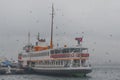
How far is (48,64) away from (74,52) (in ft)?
39.6

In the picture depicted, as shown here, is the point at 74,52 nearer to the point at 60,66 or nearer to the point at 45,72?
the point at 60,66

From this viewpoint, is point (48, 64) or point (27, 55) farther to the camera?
point (27, 55)

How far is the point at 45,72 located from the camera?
97.4m

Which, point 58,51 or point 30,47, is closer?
point 58,51

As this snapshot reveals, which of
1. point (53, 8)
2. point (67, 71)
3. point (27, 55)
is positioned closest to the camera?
point (67, 71)

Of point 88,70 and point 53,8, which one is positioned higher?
point 53,8

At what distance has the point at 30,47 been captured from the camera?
393 ft

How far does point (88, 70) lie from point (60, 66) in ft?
23.4

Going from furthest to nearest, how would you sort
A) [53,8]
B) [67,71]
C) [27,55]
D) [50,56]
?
[27,55], [53,8], [50,56], [67,71]

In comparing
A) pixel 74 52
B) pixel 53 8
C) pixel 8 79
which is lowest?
pixel 8 79

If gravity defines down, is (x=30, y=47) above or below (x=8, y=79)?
above

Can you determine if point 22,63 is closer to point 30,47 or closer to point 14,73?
point 30,47

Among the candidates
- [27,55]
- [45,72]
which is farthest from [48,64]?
[27,55]

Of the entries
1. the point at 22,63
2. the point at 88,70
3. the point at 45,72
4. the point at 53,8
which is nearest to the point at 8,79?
the point at 45,72
